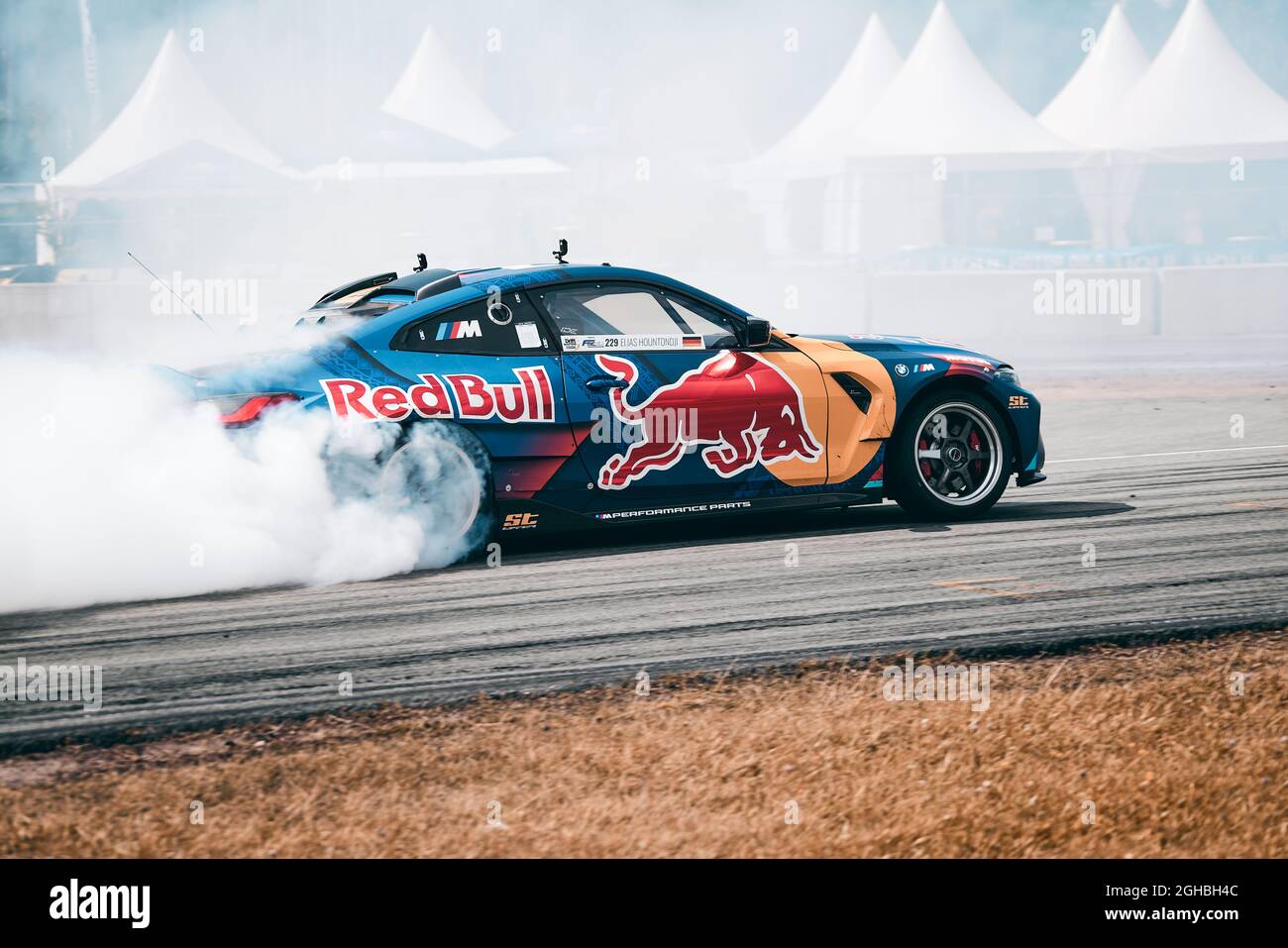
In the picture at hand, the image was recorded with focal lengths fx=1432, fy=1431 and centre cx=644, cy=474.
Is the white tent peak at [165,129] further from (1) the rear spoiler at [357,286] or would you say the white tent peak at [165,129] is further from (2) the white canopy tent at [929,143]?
(1) the rear spoiler at [357,286]

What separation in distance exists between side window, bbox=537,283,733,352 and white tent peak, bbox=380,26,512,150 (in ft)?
107

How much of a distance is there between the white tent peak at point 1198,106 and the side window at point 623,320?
29.7 meters

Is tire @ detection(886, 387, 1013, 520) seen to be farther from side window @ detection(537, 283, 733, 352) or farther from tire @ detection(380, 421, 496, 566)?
tire @ detection(380, 421, 496, 566)

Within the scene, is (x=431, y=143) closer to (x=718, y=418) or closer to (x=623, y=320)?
(x=623, y=320)

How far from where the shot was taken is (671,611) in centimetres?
597

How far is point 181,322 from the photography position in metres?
26.8

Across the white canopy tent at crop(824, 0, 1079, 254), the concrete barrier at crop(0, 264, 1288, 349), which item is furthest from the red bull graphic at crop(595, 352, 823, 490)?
the white canopy tent at crop(824, 0, 1079, 254)

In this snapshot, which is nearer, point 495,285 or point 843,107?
point 495,285

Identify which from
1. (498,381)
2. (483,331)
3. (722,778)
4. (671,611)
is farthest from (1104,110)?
(722,778)

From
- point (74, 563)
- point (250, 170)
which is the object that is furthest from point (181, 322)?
point (74, 563)

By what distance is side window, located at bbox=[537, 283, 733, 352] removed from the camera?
702 cm

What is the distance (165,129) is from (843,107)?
1833 cm

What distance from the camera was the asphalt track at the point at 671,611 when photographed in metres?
5.03
